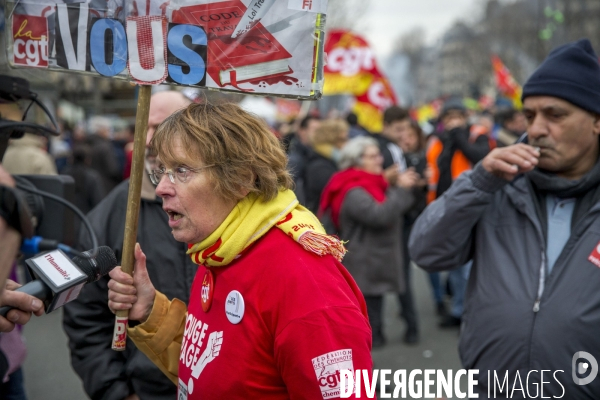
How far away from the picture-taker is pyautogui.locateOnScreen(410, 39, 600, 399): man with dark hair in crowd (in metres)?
2.23

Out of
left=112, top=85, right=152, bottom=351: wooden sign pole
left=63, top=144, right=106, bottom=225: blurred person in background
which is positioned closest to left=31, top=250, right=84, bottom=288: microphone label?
left=112, top=85, right=152, bottom=351: wooden sign pole

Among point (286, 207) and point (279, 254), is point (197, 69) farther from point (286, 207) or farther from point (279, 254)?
point (279, 254)

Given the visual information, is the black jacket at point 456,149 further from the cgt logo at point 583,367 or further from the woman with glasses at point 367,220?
the cgt logo at point 583,367

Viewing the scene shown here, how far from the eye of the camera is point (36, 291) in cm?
175

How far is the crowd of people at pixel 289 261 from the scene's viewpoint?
5.86 feet

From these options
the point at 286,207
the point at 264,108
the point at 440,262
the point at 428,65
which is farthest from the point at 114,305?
the point at 428,65

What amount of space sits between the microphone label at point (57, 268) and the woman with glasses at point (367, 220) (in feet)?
11.6

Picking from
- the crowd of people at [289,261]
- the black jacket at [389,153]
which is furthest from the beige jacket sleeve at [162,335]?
the black jacket at [389,153]

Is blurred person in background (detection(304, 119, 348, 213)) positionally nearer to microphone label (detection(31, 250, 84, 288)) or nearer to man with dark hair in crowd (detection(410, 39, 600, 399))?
man with dark hair in crowd (detection(410, 39, 600, 399))

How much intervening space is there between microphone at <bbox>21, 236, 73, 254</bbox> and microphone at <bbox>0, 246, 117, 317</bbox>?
706mm

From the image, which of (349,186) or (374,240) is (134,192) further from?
(374,240)

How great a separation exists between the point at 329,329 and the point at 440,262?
112cm

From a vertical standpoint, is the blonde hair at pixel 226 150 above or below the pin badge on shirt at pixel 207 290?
above

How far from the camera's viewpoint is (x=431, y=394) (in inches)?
198
